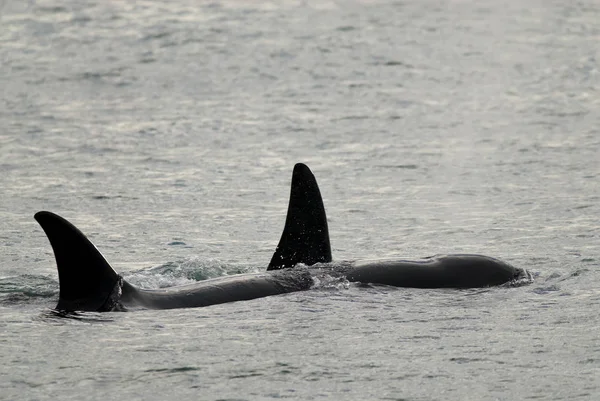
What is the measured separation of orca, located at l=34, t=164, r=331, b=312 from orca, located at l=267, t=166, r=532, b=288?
1cm

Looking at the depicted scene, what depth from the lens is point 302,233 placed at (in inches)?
574

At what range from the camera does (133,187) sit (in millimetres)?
21859

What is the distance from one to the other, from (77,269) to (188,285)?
1.52m

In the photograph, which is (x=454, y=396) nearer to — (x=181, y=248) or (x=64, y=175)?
Answer: (x=181, y=248)

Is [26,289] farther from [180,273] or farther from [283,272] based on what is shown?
[283,272]

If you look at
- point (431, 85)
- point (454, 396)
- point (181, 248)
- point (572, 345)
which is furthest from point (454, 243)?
point (431, 85)

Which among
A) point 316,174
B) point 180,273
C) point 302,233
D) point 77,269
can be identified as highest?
point 77,269

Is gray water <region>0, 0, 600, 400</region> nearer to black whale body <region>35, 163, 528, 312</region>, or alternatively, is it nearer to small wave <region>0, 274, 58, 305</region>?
small wave <region>0, 274, 58, 305</region>

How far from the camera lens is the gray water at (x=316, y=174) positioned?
11.5 meters

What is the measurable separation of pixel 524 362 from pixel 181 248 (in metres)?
7.35

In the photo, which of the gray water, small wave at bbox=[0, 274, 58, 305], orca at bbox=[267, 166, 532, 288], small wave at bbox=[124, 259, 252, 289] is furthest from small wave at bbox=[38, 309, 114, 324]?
orca at bbox=[267, 166, 532, 288]

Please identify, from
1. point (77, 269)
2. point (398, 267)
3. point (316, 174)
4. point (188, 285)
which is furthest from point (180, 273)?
point (316, 174)

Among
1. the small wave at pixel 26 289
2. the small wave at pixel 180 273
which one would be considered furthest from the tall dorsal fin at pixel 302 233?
the small wave at pixel 26 289

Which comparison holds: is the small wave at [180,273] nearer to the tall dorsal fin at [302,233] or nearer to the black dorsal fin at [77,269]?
the tall dorsal fin at [302,233]
